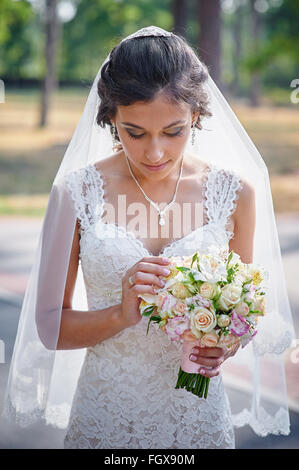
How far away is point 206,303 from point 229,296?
83 mm

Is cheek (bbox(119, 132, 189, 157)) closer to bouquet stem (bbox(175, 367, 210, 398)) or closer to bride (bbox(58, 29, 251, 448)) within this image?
bride (bbox(58, 29, 251, 448))

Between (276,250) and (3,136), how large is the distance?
26.6 meters

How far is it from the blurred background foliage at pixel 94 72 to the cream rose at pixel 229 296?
127 centimetres

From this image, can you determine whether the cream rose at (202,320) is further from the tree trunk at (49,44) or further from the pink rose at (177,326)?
the tree trunk at (49,44)

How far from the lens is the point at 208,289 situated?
208cm

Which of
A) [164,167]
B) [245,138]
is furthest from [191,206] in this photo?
[245,138]

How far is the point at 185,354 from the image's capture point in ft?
7.27

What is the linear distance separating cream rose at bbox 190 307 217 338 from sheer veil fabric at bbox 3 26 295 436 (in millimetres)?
584

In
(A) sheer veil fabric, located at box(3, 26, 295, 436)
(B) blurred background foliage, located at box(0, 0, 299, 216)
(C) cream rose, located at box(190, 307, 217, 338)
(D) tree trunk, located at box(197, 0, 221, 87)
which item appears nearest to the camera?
(C) cream rose, located at box(190, 307, 217, 338)

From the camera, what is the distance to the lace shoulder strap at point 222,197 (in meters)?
2.53

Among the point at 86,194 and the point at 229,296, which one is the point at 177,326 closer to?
→ the point at 229,296

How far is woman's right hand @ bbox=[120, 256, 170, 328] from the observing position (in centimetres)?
213

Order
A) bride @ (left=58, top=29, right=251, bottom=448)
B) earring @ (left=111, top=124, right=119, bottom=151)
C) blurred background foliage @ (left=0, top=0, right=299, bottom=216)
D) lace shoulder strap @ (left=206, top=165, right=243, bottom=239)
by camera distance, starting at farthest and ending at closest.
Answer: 1. blurred background foliage @ (left=0, top=0, right=299, bottom=216)
2. earring @ (left=111, top=124, right=119, bottom=151)
3. lace shoulder strap @ (left=206, top=165, right=243, bottom=239)
4. bride @ (left=58, top=29, right=251, bottom=448)

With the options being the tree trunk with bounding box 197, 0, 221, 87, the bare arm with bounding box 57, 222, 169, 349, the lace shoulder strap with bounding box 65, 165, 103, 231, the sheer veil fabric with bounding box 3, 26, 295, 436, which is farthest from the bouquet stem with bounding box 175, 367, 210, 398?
the tree trunk with bounding box 197, 0, 221, 87
